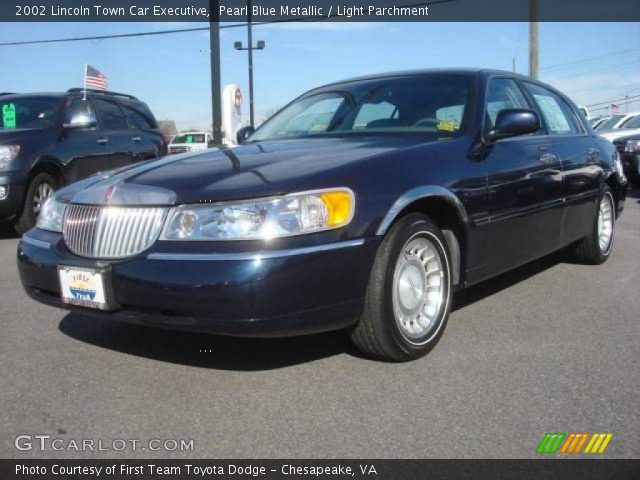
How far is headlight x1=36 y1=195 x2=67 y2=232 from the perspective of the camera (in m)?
3.36

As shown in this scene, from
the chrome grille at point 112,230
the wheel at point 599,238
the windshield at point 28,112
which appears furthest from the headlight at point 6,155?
the wheel at point 599,238

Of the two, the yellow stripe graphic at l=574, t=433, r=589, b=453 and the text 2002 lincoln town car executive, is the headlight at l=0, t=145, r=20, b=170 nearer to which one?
the text 2002 lincoln town car executive

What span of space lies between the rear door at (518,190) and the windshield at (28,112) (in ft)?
19.2

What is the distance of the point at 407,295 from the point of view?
11.1ft

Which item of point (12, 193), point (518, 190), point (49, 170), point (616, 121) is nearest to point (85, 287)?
point (518, 190)

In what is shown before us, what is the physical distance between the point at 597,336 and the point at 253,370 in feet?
6.47

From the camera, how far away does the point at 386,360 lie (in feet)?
10.8

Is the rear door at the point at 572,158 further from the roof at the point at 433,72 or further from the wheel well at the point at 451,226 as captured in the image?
the wheel well at the point at 451,226

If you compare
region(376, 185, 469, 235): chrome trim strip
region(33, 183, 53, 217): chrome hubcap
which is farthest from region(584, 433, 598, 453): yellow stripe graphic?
region(33, 183, 53, 217): chrome hubcap

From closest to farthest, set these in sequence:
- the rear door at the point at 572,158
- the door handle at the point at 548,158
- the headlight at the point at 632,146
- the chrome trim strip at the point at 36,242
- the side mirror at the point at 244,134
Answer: the chrome trim strip at the point at 36,242
the door handle at the point at 548,158
the rear door at the point at 572,158
the side mirror at the point at 244,134
the headlight at the point at 632,146

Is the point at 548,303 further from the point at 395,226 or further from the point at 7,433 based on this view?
the point at 7,433

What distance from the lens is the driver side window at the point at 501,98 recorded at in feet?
13.6

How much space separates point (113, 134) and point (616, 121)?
14647 millimetres

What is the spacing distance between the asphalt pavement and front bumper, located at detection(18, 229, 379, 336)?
0.35 m
